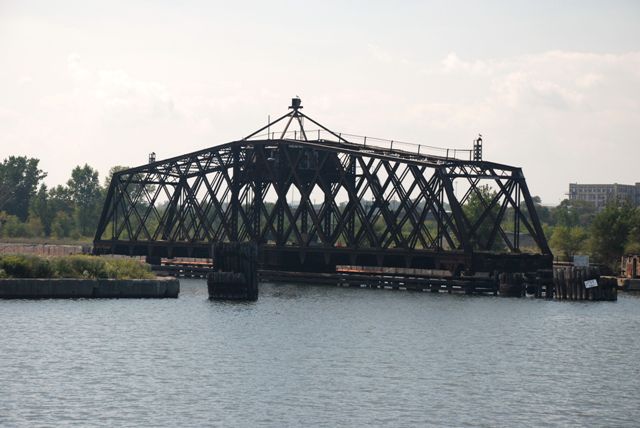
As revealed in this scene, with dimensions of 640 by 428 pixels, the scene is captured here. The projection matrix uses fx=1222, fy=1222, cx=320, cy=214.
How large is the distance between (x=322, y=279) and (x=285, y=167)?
11840 mm

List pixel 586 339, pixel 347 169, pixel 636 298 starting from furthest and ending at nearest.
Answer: pixel 347 169, pixel 636 298, pixel 586 339

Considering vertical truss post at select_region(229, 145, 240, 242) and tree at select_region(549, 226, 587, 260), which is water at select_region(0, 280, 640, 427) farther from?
tree at select_region(549, 226, 587, 260)

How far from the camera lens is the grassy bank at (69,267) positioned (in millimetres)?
80312

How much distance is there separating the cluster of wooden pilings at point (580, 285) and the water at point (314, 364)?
342 inches

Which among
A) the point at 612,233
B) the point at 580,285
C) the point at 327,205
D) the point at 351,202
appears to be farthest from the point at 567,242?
the point at 580,285

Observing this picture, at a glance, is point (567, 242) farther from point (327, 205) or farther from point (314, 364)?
point (314, 364)

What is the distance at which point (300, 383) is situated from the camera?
5016 centimetres

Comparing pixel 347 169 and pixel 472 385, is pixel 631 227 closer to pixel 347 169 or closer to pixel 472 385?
pixel 347 169

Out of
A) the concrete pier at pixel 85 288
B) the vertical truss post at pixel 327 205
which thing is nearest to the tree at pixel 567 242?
the vertical truss post at pixel 327 205

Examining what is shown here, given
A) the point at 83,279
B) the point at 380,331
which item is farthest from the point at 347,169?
the point at 380,331

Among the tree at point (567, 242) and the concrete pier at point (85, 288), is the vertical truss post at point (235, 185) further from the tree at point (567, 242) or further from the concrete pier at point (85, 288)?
the tree at point (567, 242)

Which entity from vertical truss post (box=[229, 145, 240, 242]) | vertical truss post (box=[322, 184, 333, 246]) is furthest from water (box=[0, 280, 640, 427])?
vertical truss post (box=[229, 145, 240, 242])

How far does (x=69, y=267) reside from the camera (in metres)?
83.8

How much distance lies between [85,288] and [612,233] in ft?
241
